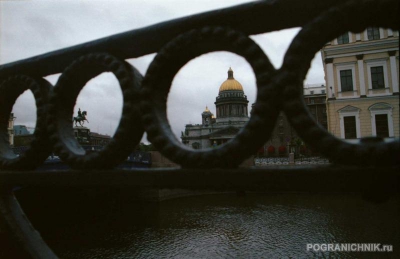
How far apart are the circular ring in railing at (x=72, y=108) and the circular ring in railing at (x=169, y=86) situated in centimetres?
9

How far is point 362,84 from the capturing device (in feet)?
63.0

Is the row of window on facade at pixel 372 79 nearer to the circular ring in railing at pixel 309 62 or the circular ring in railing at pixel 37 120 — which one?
the circular ring in railing at pixel 309 62

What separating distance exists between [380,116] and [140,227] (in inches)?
619

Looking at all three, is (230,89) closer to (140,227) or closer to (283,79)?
(140,227)

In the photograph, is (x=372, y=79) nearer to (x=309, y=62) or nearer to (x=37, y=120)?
(x=309, y=62)

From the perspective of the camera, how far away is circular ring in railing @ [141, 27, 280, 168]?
3.85 ft

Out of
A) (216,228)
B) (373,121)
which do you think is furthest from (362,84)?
(216,228)

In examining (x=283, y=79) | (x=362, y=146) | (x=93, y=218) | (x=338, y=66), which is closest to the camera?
(x=362, y=146)

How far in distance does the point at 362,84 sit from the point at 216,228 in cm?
1331

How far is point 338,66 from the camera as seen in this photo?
20000 mm

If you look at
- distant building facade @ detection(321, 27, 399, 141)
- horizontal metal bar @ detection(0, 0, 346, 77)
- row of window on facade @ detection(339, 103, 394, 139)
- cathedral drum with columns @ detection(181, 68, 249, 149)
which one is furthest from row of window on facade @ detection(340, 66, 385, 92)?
cathedral drum with columns @ detection(181, 68, 249, 149)


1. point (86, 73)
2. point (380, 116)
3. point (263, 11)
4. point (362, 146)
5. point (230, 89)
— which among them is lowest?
point (362, 146)

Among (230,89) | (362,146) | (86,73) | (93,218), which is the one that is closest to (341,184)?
(362,146)

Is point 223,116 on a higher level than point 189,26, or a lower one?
higher
